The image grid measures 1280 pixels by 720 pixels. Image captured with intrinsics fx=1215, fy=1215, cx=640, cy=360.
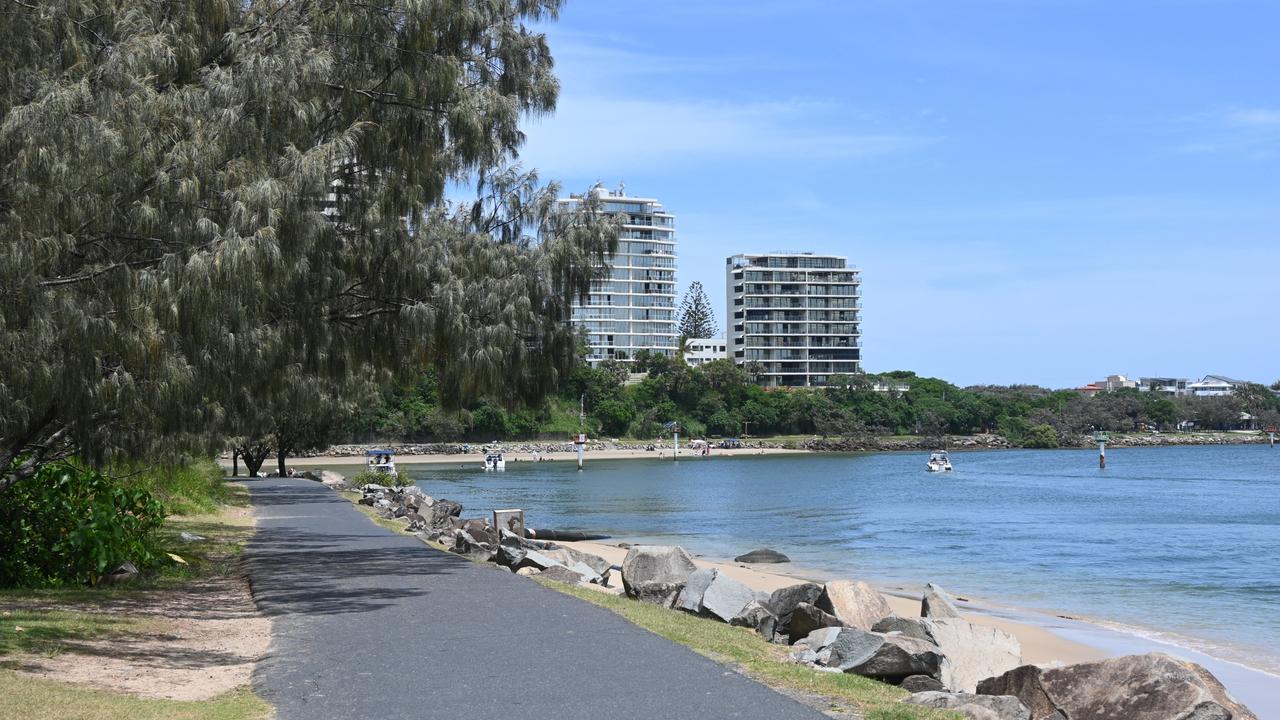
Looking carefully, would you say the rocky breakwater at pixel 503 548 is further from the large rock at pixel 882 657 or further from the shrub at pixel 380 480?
the shrub at pixel 380 480

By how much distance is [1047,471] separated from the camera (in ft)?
323

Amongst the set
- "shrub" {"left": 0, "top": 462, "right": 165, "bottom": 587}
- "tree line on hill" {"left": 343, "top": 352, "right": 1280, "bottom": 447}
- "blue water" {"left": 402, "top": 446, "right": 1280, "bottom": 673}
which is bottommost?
"blue water" {"left": 402, "top": 446, "right": 1280, "bottom": 673}

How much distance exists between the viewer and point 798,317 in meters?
170

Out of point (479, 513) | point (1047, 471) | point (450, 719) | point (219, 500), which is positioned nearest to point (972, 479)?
point (1047, 471)

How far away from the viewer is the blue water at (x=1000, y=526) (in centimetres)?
2425

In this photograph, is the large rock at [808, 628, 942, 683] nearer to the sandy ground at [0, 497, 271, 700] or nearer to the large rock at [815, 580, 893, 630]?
the large rock at [815, 580, 893, 630]

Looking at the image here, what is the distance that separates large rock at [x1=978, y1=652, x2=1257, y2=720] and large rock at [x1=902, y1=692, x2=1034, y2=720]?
37 cm

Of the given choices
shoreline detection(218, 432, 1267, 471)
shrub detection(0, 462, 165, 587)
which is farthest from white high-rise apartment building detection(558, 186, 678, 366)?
shrub detection(0, 462, 165, 587)

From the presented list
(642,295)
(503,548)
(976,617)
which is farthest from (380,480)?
(642,295)

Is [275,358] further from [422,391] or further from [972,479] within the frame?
[422,391]

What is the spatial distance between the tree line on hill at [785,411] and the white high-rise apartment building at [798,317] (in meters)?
8.33

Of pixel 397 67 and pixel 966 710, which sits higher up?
pixel 397 67

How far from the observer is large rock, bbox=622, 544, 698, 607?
1581cm

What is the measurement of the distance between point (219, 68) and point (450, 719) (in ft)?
25.6
